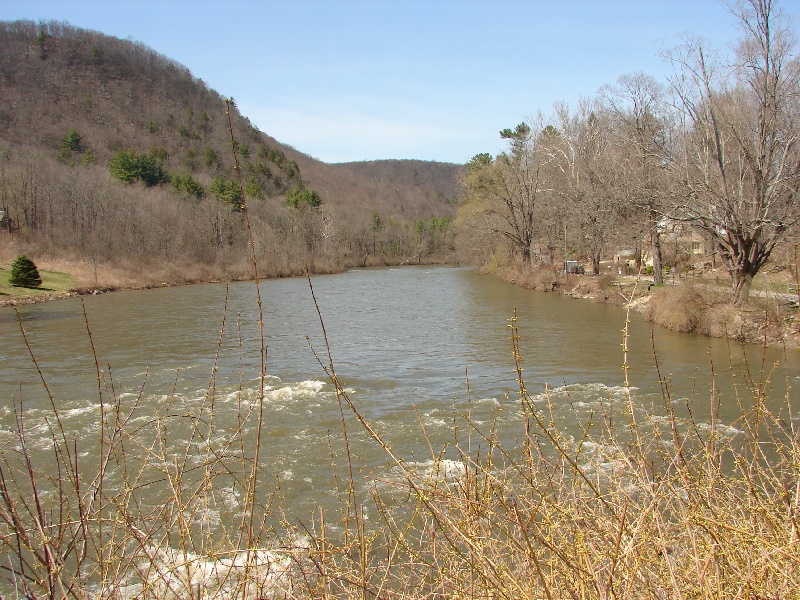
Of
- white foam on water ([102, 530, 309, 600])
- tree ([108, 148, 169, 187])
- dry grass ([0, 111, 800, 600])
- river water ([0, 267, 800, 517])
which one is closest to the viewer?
dry grass ([0, 111, 800, 600])

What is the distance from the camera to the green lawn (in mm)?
31156

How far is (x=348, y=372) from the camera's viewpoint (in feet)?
47.4

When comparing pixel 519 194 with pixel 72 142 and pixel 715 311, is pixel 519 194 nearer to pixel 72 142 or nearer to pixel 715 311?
pixel 715 311

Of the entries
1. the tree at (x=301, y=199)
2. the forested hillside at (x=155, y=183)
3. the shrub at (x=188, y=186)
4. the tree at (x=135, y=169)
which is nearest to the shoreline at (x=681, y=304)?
the forested hillside at (x=155, y=183)

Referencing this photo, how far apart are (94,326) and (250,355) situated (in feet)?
28.4

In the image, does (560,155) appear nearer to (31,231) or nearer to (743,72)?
(743,72)

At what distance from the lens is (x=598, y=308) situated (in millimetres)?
26078

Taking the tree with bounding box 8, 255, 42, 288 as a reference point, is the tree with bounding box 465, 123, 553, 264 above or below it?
above

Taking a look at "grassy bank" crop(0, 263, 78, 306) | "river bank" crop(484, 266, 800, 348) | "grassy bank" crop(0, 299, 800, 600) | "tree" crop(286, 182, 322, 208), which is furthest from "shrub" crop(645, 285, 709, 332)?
"tree" crop(286, 182, 322, 208)

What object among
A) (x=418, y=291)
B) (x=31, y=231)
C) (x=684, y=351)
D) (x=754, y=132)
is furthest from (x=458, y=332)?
(x=31, y=231)

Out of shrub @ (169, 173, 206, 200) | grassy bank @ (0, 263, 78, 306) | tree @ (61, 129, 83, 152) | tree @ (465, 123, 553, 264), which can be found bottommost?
grassy bank @ (0, 263, 78, 306)

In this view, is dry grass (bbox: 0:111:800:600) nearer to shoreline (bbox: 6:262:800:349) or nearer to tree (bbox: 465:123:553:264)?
shoreline (bbox: 6:262:800:349)

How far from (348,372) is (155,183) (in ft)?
232

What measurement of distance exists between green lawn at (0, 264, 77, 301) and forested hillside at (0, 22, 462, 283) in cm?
274
